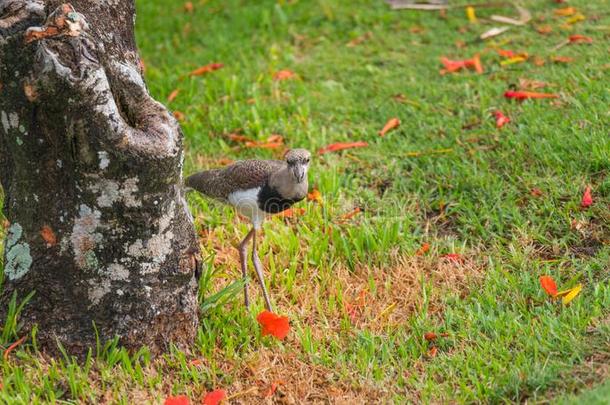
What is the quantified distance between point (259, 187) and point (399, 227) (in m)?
0.98

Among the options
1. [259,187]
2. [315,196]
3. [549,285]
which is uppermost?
[259,187]

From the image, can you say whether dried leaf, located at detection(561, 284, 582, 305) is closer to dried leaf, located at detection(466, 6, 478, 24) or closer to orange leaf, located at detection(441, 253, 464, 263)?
orange leaf, located at detection(441, 253, 464, 263)

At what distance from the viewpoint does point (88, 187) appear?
3.40 metres

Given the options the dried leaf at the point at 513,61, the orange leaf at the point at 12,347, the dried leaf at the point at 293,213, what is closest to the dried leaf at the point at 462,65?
the dried leaf at the point at 513,61

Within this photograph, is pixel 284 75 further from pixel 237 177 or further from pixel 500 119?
pixel 237 177

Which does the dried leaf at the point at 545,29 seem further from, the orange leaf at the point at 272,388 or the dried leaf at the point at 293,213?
the orange leaf at the point at 272,388

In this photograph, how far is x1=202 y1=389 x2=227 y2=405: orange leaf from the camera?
3475 mm

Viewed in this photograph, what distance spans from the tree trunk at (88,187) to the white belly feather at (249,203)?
45 cm

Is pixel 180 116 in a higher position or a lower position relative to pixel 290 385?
higher

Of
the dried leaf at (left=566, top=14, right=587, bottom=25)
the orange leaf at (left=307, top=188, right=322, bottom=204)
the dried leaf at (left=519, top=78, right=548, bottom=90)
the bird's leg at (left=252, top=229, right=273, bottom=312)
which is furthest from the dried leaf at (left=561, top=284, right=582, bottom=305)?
the dried leaf at (left=566, top=14, right=587, bottom=25)

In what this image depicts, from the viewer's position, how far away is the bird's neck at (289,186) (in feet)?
13.2

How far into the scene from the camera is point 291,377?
3.72 metres

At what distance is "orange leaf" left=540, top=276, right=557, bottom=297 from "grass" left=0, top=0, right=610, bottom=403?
0.25 ft

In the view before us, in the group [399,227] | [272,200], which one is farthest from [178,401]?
[399,227]
